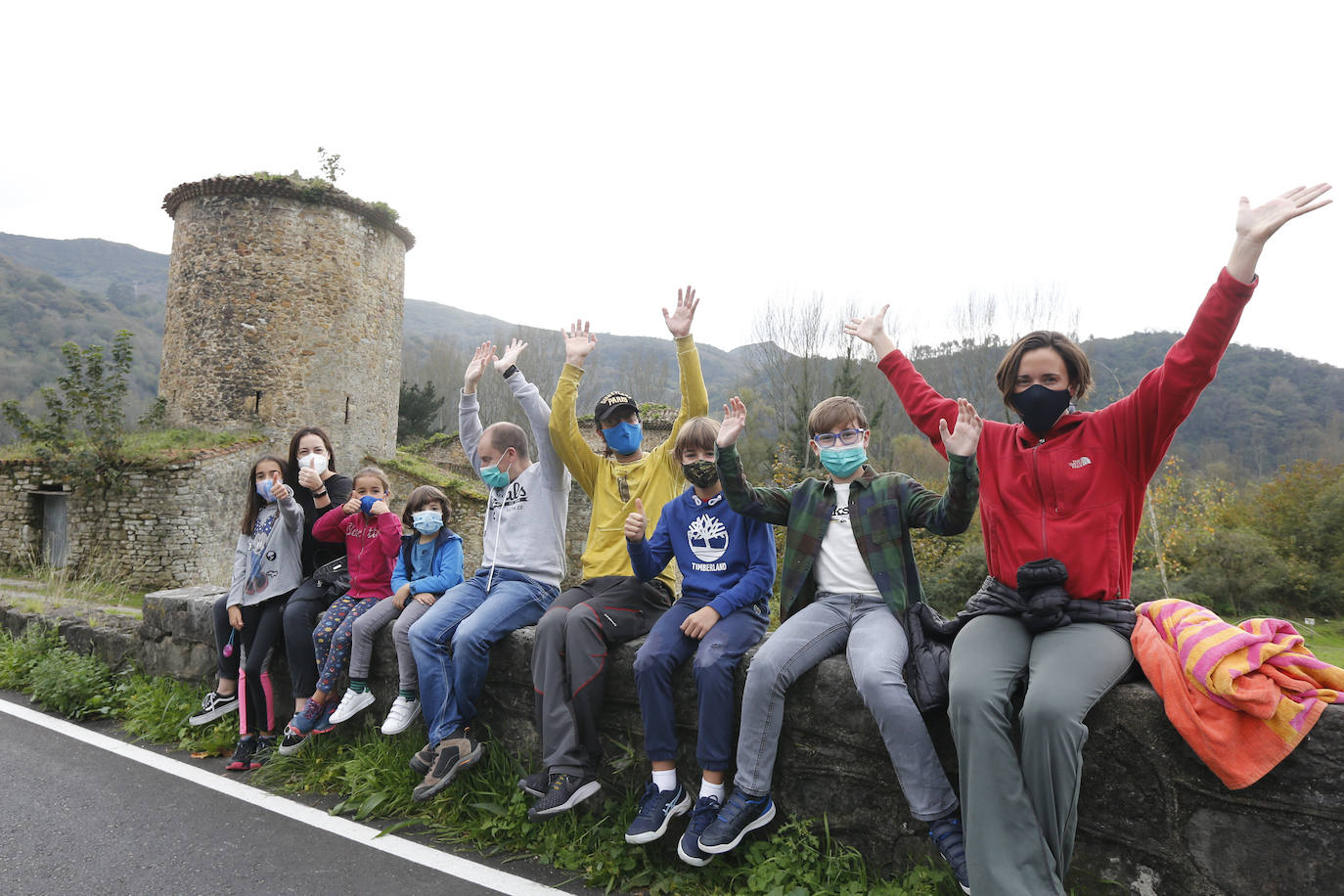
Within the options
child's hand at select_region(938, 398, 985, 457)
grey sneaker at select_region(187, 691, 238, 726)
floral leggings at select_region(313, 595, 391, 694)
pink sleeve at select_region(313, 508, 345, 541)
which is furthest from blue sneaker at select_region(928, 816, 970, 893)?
grey sneaker at select_region(187, 691, 238, 726)

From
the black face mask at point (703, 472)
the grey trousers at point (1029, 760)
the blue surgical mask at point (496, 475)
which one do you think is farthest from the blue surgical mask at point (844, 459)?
the blue surgical mask at point (496, 475)

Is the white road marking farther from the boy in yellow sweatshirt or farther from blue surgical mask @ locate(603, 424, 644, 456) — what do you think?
blue surgical mask @ locate(603, 424, 644, 456)

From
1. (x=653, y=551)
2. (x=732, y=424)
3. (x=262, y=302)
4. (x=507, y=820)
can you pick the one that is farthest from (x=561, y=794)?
(x=262, y=302)

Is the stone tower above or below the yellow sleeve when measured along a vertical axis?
above

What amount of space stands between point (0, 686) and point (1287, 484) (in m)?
24.5

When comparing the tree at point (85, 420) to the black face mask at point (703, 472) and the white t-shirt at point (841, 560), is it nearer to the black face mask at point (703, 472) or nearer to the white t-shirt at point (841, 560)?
the black face mask at point (703, 472)

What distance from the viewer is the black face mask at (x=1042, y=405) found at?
2869 millimetres

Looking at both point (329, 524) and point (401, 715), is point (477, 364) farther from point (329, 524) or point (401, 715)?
point (401, 715)

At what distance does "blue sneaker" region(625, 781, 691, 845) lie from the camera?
9.45ft

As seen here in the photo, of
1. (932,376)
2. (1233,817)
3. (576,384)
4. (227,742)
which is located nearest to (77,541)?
(227,742)

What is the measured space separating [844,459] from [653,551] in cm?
96

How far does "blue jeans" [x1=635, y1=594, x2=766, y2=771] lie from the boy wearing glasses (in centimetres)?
10

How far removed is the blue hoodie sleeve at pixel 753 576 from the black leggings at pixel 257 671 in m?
2.75

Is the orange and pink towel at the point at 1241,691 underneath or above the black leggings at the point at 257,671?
above
